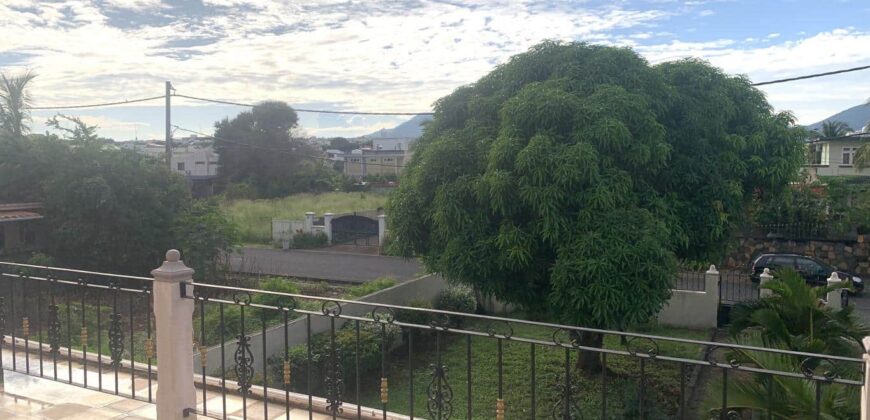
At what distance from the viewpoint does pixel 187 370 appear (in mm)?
4414

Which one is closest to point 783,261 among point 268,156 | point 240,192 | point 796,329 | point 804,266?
point 804,266

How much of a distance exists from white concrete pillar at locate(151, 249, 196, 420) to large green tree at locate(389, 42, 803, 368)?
420 cm

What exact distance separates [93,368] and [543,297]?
5.46 meters

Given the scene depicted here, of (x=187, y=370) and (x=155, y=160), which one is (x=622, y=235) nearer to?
(x=187, y=370)

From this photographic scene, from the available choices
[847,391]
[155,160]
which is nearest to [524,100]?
[847,391]

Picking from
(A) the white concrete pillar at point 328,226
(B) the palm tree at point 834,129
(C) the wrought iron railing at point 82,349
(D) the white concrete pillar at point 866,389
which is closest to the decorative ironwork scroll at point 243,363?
(C) the wrought iron railing at point 82,349

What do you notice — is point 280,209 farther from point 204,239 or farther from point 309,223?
point 204,239

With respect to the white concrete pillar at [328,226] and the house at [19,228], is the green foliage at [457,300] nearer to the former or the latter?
the house at [19,228]

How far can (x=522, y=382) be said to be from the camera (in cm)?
1002

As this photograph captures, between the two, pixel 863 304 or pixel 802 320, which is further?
pixel 863 304

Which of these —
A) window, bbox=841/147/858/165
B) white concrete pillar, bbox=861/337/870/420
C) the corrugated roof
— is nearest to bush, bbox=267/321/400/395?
white concrete pillar, bbox=861/337/870/420

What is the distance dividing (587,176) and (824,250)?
16.3 m

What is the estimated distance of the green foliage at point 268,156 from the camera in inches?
1854

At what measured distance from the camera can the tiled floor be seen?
4863 mm
